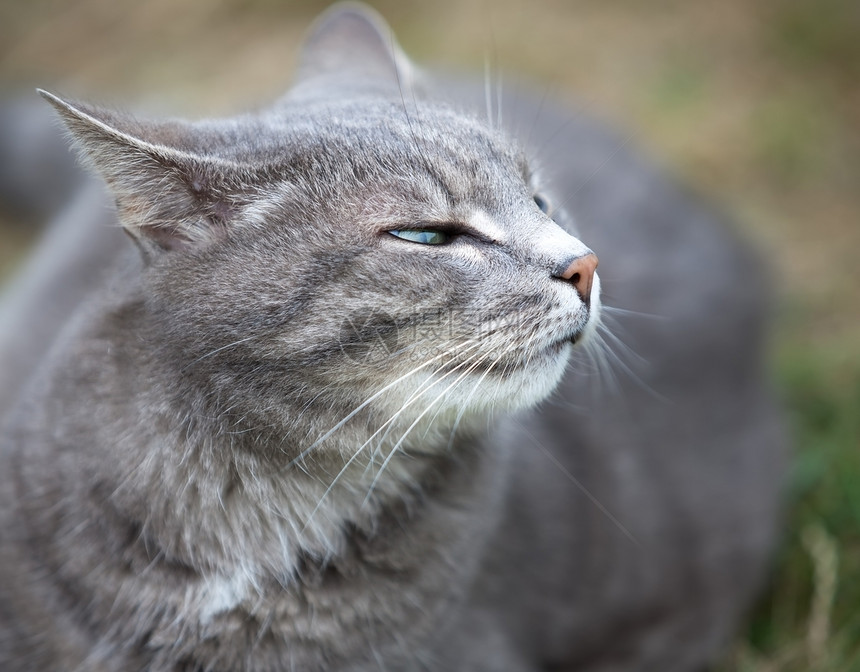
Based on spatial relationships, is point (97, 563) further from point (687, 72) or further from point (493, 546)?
point (687, 72)

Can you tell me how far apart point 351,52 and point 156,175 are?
86 centimetres

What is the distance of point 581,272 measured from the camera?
1702 mm

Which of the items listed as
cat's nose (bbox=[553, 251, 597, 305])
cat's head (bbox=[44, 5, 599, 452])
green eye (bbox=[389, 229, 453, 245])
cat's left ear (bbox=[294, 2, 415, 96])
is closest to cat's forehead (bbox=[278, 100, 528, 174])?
cat's head (bbox=[44, 5, 599, 452])

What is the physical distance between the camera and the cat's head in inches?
65.8

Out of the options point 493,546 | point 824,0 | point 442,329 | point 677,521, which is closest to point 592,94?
point 824,0

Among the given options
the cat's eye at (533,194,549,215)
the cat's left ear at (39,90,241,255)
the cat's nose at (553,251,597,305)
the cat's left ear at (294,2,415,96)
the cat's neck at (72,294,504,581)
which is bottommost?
the cat's neck at (72,294,504,581)

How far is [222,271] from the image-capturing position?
1.71m

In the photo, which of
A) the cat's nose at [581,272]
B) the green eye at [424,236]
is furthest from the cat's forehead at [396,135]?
the cat's nose at [581,272]

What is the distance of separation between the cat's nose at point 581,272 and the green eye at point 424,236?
213mm

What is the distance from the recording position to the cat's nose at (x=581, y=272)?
66.6 inches

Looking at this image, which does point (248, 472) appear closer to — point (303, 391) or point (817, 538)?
point (303, 391)

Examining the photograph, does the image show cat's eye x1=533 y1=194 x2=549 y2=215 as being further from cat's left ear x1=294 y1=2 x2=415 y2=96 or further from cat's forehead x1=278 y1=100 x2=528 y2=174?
cat's left ear x1=294 y1=2 x2=415 y2=96

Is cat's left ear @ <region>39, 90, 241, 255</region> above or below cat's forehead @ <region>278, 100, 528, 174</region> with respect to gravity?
below

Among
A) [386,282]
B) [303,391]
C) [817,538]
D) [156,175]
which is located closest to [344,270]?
[386,282]
